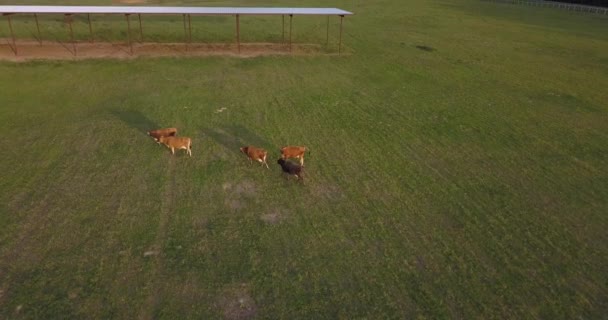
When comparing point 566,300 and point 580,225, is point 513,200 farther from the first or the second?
point 566,300

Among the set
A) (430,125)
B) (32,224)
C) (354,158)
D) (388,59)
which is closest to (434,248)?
(354,158)

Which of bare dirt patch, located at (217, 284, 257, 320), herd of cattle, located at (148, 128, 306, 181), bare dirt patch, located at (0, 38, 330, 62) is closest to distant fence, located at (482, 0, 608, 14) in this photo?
bare dirt patch, located at (0, 38, 330, 62)

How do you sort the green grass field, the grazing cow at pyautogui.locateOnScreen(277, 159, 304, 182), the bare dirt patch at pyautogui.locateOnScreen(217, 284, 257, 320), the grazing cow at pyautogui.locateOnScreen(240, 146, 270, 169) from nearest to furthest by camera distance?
the bare dirt patch at pyautogui.locateOnScreen(217, 284, 257, 320)
the green grass field
the grazing cow at pyautogui.locateOnScreen(277, 159, 304, 182)
the grazing cow at pyautogui.locateOnScreen(240, 146, 270, 169)

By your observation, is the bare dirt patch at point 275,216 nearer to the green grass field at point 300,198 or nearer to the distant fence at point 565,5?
the green grass field at point 300,198

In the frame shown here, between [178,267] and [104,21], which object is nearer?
[178,267]

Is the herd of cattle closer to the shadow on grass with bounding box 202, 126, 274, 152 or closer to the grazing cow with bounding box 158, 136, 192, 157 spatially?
the grazing cow with bounding box 158, 136, 192, 157

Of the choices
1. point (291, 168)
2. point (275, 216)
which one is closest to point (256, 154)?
point (291, 168)
